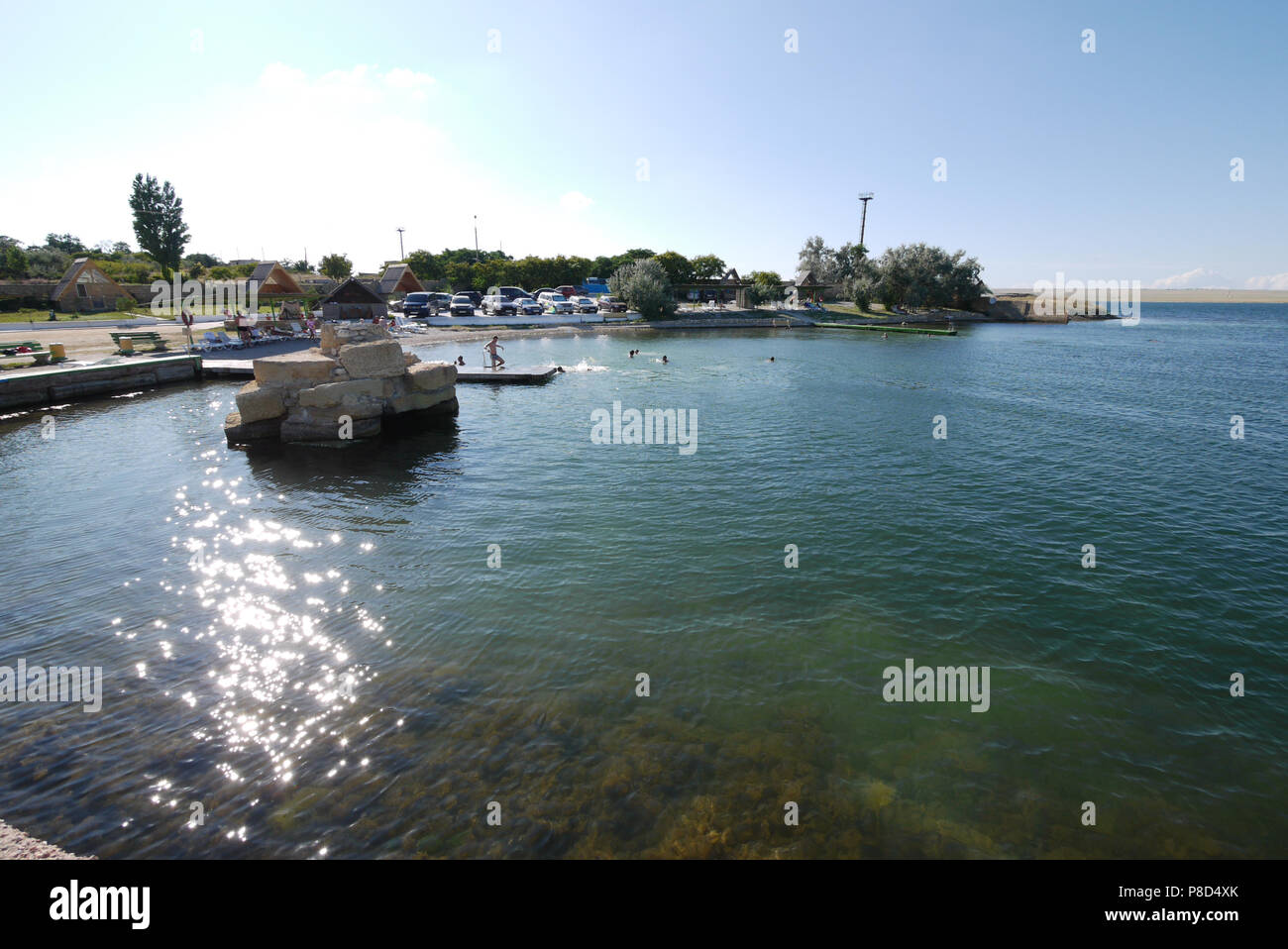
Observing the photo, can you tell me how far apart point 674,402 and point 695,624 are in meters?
23.7

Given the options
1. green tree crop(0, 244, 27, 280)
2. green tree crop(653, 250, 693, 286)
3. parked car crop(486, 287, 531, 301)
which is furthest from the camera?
green tree crop(653, 250, 693, 286)

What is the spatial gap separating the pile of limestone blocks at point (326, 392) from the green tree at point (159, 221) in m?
79.2

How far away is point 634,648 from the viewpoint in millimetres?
10375

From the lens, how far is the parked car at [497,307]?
7669 cm

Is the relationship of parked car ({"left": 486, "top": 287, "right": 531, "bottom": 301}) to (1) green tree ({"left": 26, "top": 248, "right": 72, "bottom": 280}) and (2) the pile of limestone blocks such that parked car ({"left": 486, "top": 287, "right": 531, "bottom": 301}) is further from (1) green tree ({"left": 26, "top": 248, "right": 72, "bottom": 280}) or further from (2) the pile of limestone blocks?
(2) the pile of limestone blocks

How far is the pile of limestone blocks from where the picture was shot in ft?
72.0

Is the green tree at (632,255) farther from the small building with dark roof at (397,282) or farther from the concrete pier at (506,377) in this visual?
the concrete pier at (506,377)

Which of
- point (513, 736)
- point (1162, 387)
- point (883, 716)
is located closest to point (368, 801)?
point (513, 736)

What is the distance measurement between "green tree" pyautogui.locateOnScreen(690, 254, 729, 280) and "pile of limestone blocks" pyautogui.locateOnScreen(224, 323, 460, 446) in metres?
106

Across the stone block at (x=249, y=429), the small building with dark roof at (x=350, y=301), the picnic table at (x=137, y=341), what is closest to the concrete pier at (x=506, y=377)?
the stone block at (x=249, y=429)

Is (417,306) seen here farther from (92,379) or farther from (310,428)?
(310,428)

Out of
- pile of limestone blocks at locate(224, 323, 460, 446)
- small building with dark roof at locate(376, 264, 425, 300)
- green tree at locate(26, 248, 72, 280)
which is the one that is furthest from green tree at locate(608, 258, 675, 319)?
green tree at locate(26, 248, 72, 280)

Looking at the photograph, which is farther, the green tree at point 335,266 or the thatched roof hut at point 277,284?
the green tree at point 335,266
